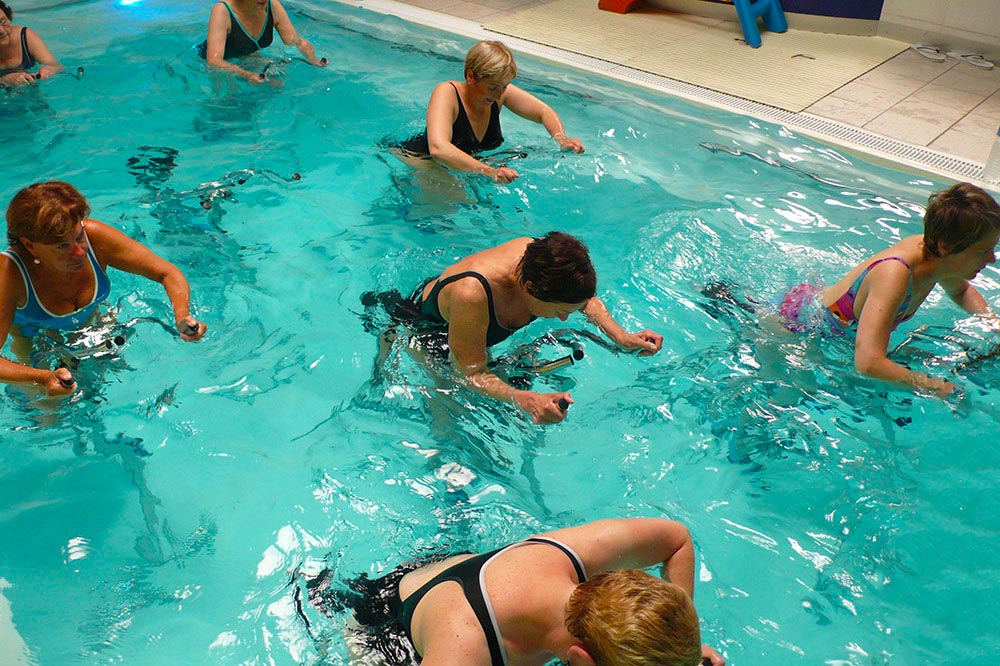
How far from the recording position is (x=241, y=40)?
7.03 m

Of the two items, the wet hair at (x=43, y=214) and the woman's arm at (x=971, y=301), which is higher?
the wet hair at (x=43, y=214)

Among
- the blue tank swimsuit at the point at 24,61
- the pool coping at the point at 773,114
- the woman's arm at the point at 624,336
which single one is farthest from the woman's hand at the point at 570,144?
the blue tank swimsuit at the point at 24,61

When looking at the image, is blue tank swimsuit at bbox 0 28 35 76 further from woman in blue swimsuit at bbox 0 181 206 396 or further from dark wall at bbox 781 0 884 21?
dark wall at bbox 781 0 884 21

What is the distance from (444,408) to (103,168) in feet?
13.7

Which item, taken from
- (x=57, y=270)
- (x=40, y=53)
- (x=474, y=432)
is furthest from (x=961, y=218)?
(x=40, y=53)

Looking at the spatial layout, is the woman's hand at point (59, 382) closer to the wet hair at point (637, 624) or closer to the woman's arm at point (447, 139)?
the wet hair at point (637, 624)

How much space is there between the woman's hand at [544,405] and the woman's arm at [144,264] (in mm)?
1480

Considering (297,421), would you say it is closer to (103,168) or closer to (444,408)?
(444,408)

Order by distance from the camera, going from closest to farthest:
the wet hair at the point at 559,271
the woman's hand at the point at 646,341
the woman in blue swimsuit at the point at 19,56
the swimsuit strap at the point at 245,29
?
the wet hair at the point at 559,271 < the woman's hand at the point at 646,341 < the woman in blue swimsuit at the point at 19,56 < the swimsuit strap at the point at 245,29

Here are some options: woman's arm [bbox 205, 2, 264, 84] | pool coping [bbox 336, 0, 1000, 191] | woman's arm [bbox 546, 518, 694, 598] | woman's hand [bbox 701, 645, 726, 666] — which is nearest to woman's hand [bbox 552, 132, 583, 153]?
pool coping [bbox 336, 0, 1000, 191]

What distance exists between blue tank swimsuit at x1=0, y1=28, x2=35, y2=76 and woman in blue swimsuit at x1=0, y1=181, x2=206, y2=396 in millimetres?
4177

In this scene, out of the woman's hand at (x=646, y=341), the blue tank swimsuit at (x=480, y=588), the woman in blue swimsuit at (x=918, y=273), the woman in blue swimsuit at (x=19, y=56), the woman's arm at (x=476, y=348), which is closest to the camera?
the blue tank swimsuit at (x=480, y=588)

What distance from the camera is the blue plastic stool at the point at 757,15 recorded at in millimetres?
8930

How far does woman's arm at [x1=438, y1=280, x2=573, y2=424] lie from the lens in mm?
3273
